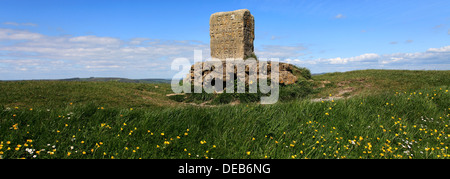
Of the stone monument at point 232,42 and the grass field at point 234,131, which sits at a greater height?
the stone monument at point 232,42

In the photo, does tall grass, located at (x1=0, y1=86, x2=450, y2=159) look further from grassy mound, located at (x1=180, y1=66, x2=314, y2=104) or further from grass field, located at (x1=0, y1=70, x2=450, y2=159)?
grassy mound, located at (x1=180, y1=66, x2=314, y2=104)

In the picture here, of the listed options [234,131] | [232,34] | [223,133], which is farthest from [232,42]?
[223,133]

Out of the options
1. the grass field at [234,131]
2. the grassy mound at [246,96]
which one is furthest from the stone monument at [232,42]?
the grass field at [234,131]

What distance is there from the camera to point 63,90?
12164 millimetres

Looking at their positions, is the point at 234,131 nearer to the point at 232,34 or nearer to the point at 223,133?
the point at 223,133

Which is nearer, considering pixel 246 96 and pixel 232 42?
pixel 246 96

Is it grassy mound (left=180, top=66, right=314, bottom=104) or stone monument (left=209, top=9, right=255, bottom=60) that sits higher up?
stone monument (left=209, top=9, right=255, bottom=60)

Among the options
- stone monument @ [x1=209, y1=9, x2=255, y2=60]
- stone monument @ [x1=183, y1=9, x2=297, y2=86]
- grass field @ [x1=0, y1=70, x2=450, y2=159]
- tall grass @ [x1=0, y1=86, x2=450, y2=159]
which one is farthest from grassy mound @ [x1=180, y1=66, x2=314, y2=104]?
tall grass @ [x1=0, y1=86, x2=450, y2=159]

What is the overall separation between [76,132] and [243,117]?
11.5ft

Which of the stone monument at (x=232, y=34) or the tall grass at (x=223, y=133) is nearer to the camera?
the tall grass at (x=223, y=133)

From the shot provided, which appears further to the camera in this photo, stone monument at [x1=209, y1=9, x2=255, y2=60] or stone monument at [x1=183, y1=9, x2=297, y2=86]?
stone monument at [x1=209, y1=9, x2=255, y2=60]

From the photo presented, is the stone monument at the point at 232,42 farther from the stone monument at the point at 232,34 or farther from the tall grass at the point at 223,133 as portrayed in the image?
the tall grass at the point at 223,133
